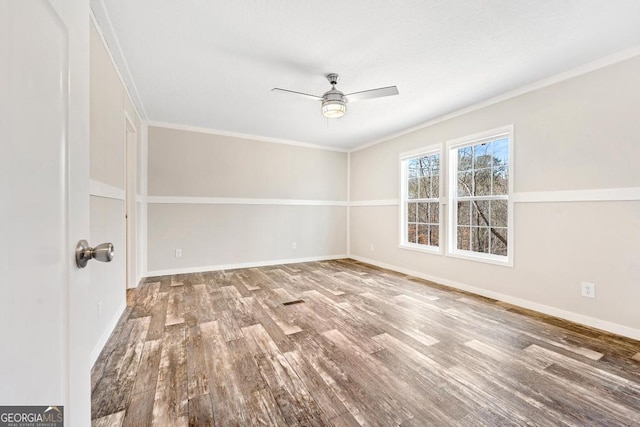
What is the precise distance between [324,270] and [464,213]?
7.94ft

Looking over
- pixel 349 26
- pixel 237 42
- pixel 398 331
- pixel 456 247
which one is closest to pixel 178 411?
pixel 398 331

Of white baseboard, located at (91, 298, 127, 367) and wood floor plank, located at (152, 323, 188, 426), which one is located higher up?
white baseboard, located at (91, 298, 127, 367)

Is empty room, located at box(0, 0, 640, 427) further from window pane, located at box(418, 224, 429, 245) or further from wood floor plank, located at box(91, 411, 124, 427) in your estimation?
window pane, located at box(418, 224, 429, 245)

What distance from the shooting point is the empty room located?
616 millimetres

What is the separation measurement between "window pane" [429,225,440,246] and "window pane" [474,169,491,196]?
816mm

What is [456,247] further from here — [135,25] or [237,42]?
[135,25]

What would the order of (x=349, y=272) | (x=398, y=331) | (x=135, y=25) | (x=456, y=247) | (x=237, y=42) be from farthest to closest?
(x=349, y=272) < (x=456, y=247) < (x=398, y=331) < (x=237, y=42) < (x=135, y=25)

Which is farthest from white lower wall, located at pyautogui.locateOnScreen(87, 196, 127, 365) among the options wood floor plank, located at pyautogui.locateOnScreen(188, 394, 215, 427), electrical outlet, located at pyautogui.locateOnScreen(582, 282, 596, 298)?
electrical outlet, located at pyautogui.locateOnScreen(582, 282, 596, 298)

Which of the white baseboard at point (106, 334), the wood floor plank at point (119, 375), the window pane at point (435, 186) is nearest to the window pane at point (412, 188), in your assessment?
the window pane at point (435, 186)

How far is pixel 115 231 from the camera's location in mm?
2434

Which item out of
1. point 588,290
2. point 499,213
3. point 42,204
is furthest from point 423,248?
point 42,204

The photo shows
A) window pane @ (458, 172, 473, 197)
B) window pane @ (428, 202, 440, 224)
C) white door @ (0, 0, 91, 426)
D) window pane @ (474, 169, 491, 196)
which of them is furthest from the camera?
window pane @ (428, 202, 440, 224)

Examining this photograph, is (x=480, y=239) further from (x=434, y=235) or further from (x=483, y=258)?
(x=434, y=235)

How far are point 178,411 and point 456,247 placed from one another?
3661 mm
